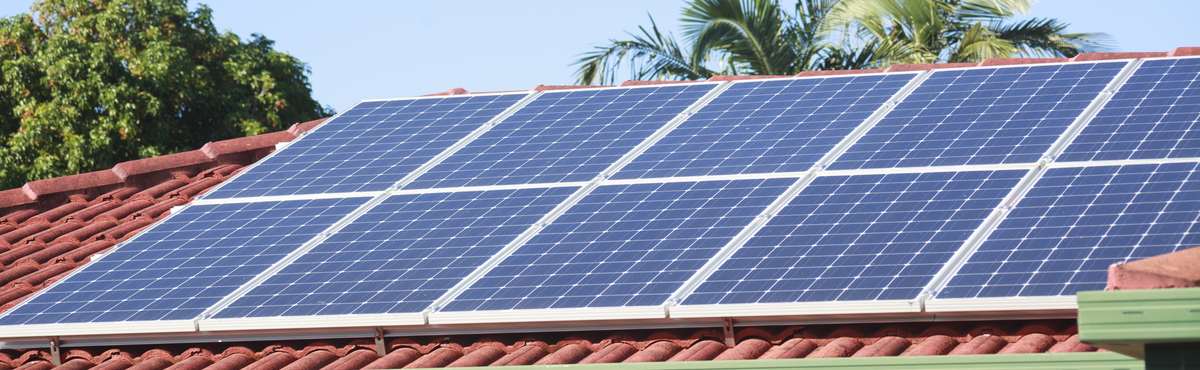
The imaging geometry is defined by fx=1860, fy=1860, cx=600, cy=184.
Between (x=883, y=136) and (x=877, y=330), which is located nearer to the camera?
(x=877, y=330)

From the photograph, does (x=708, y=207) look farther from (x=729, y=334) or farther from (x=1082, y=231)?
(x=1082, y=231)

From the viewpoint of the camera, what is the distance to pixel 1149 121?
11.2 metres

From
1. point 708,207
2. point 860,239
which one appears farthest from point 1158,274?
point 708,207

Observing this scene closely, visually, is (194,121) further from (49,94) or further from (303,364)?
(303,364)

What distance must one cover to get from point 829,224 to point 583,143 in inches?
106

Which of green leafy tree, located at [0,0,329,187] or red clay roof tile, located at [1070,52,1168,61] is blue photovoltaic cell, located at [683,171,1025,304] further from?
green leafy tree, located at [0,0,329,187]

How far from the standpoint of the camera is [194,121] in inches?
1307

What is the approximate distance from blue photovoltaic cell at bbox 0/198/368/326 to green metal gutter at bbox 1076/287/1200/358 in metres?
5.94

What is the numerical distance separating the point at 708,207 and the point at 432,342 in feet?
5.93

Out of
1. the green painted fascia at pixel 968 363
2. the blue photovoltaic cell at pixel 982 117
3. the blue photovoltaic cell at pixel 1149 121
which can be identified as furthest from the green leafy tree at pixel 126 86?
the green painted fascia at pixel 968 363

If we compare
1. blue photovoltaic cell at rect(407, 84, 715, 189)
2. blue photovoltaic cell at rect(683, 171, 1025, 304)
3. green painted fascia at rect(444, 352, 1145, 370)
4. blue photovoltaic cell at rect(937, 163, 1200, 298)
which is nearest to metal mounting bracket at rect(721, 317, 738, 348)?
blue photovoltaic cell at rect(683, 171, 1025, 304)

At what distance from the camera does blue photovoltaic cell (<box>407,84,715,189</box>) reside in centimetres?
1219

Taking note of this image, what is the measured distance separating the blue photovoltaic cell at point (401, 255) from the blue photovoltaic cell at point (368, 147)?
31.7 inches

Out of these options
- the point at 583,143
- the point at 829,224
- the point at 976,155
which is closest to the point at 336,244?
the point at 583,143
